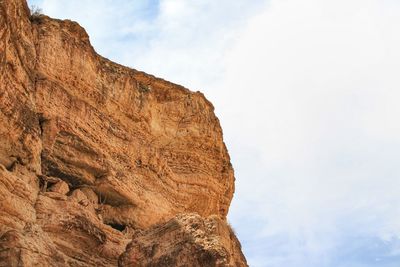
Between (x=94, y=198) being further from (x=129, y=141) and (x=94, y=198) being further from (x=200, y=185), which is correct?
(x=200, y=185)

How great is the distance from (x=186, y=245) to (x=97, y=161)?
6926 mm

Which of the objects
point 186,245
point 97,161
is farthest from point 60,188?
point 186,245

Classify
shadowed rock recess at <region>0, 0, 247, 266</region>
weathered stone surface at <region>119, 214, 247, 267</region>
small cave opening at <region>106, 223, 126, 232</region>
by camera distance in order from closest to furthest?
weathered stone surface at <region>119, 214, 247, 267</region>, shadowed rock recess at <region>0, 0, 247, 266</region>, small cave opening at <region>106, 223, 126, 232</region>

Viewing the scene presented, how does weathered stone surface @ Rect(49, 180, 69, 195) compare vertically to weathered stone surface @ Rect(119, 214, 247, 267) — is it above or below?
above

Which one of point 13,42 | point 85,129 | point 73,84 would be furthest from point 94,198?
point 13,42

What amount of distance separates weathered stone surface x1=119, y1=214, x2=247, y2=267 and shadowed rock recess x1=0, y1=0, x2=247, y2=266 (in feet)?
0.11

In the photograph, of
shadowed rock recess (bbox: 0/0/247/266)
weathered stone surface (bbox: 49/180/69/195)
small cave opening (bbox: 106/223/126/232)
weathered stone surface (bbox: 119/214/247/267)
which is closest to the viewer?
weathered stone surface (bbox: 119/214/247/267)

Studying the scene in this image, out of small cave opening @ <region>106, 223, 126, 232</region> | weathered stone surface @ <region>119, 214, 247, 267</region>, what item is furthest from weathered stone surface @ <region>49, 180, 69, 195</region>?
weathered stone surface @ <region>119, 214, 247, 267</region>

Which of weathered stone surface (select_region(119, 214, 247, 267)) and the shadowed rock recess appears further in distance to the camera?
the shadowed rock recess

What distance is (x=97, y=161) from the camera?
26328mm

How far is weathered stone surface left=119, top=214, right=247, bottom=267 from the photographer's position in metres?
20.1

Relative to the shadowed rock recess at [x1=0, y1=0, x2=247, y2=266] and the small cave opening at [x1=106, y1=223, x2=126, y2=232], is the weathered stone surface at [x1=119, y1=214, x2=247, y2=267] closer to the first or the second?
the shadowed rock recess at [x1=0, y1=0, x2=247, y2=266]

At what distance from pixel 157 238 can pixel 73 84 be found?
798 centimetres

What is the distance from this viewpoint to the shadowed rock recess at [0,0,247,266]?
21.0 meters
